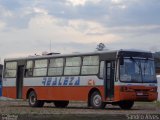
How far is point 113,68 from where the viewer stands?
1096 inches

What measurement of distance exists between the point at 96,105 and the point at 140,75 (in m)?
2.77

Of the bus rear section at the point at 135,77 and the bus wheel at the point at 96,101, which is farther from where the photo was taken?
the bus wheel at the point at 96,101

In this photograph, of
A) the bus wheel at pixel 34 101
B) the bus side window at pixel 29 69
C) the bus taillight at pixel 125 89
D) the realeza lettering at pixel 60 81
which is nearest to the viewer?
the bus taillight at pixel 125 89

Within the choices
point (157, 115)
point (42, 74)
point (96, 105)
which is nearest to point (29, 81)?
point (42, 74)

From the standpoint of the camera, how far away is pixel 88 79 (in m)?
29.2

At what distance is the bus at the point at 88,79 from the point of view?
27625mm

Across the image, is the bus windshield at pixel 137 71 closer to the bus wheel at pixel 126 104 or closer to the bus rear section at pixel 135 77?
the bus rear section at pixel 135 77

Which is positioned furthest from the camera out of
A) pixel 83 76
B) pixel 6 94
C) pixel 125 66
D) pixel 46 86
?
pixel 6 94

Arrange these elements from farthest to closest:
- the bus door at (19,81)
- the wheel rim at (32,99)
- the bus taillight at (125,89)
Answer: the bus door at (19,81)
the wheel rim at (32,99)
the bus taillight at (125,89)

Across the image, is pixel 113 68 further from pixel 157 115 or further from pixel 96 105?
pixel 157 115

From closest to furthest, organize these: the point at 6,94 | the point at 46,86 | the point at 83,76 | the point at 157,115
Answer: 1. the point at 157,115
2. the point at 83,76
3. the point at 46,86
4. the point at 6,94

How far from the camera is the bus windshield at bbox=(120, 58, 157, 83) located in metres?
27.5

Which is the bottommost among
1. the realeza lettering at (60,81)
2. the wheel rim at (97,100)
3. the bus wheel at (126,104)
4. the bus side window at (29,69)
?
the bus wheel at (126,104)

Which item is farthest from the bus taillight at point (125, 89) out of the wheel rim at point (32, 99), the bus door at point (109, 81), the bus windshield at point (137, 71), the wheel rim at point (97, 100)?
the wheel rim at point (32, 99)
